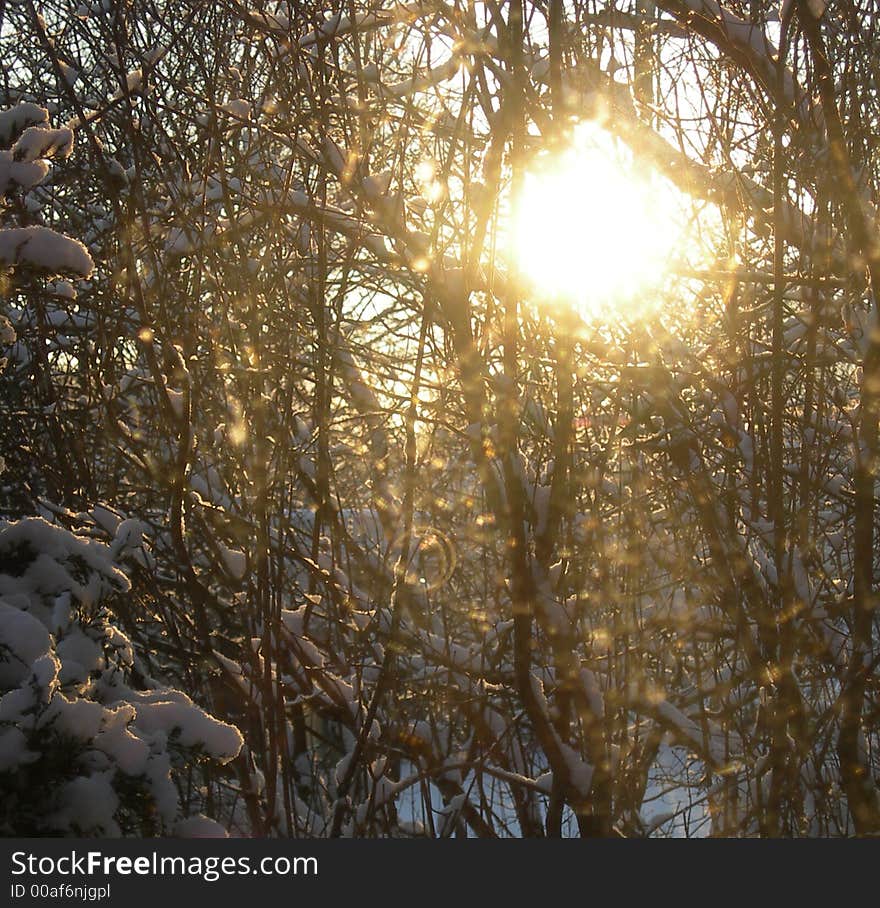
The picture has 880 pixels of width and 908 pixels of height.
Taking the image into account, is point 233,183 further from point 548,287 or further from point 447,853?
point 447,853

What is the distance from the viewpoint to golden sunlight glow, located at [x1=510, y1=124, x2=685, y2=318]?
6.50 feet

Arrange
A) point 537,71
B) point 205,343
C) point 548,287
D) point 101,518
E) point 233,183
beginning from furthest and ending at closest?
1. point 233,183
2. point 537,71
3. point 205,343
4. point 101,518
5. point 548,287

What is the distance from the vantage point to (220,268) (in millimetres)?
2090

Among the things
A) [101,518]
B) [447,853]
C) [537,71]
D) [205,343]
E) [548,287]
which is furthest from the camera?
[537,71]

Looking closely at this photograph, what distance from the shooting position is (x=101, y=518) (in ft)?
6.92

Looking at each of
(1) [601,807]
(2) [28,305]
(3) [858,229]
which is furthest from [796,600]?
(2) [28,305]

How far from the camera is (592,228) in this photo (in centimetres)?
212

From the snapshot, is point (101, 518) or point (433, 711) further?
point (433, 711)

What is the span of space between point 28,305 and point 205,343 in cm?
71

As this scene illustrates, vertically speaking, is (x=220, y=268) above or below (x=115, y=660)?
above

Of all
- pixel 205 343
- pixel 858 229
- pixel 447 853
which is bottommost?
pixel 447 853

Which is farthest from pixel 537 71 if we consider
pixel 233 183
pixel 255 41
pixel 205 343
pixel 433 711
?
pixel 433 711

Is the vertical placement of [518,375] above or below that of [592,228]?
below

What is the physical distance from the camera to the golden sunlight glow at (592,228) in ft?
6.50
